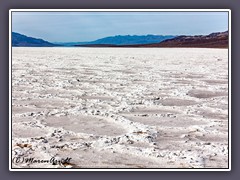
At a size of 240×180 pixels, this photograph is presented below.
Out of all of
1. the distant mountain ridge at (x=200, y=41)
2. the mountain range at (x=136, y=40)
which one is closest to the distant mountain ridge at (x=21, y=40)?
the mountain range at (x=136, y=40)

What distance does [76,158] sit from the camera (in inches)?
118

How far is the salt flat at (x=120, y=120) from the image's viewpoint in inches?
119

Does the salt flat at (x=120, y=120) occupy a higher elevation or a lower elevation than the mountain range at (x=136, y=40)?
lower

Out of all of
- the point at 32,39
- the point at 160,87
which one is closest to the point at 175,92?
the point at 160,87

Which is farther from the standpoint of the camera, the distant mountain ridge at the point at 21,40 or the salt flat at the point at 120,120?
the distant mountain ridge at the point at 21,40

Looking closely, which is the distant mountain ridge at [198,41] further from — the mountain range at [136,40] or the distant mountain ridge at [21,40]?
the distant mountain ridge at [21,40]

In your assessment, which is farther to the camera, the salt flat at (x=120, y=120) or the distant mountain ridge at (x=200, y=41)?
the distant mountain ridge at (x=200, y=41)

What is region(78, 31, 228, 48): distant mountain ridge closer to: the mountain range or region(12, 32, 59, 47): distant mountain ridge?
the mountain range

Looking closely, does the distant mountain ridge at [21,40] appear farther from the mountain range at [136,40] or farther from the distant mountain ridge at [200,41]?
the distant mountain ridge at [200,41]

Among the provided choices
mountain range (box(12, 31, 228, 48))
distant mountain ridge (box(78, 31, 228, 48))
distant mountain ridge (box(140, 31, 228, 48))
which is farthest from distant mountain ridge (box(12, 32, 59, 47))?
distant mountain ridge (box(140, 31, 228, 48))
